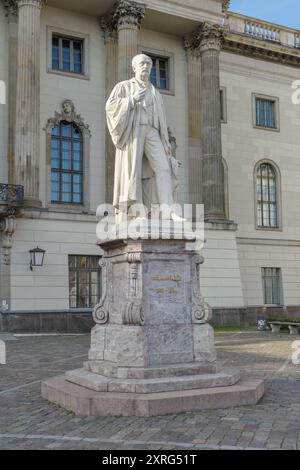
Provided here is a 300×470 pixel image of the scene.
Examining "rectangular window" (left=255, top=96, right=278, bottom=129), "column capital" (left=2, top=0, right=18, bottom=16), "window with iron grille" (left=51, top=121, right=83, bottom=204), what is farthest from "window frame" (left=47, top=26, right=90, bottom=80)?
"rectangular window" (left=255, top=96, right=278, bottom=129)

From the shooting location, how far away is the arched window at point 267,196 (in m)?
36.5

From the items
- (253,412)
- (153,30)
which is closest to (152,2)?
(153,30)

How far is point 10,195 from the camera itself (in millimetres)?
25141

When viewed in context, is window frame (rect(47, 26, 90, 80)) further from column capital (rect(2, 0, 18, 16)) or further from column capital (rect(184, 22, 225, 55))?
column capital (rect(184, 22, 225, 55))

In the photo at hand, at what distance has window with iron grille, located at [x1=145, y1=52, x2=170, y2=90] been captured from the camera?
32.4 metres

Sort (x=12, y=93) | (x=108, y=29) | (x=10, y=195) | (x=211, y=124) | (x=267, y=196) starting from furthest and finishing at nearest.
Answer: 1. (x=267, y=196)
2. (x=211, y=124)
3. (x=108, y=29)
4. (x=12, y=93)
5. (x=10, y=195)

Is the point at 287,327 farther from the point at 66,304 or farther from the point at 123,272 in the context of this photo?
the point at 123,272

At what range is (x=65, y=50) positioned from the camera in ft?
99.3

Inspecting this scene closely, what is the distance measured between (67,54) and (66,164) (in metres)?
5.60

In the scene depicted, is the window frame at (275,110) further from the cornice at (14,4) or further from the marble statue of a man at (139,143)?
the marble statue of a man at (139,143)

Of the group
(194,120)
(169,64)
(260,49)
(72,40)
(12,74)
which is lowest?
(194,120)

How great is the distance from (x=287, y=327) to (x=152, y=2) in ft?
56.4

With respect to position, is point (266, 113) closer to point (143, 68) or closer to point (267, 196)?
point (267, 196)

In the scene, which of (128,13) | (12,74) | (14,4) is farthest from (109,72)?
(14,4)
